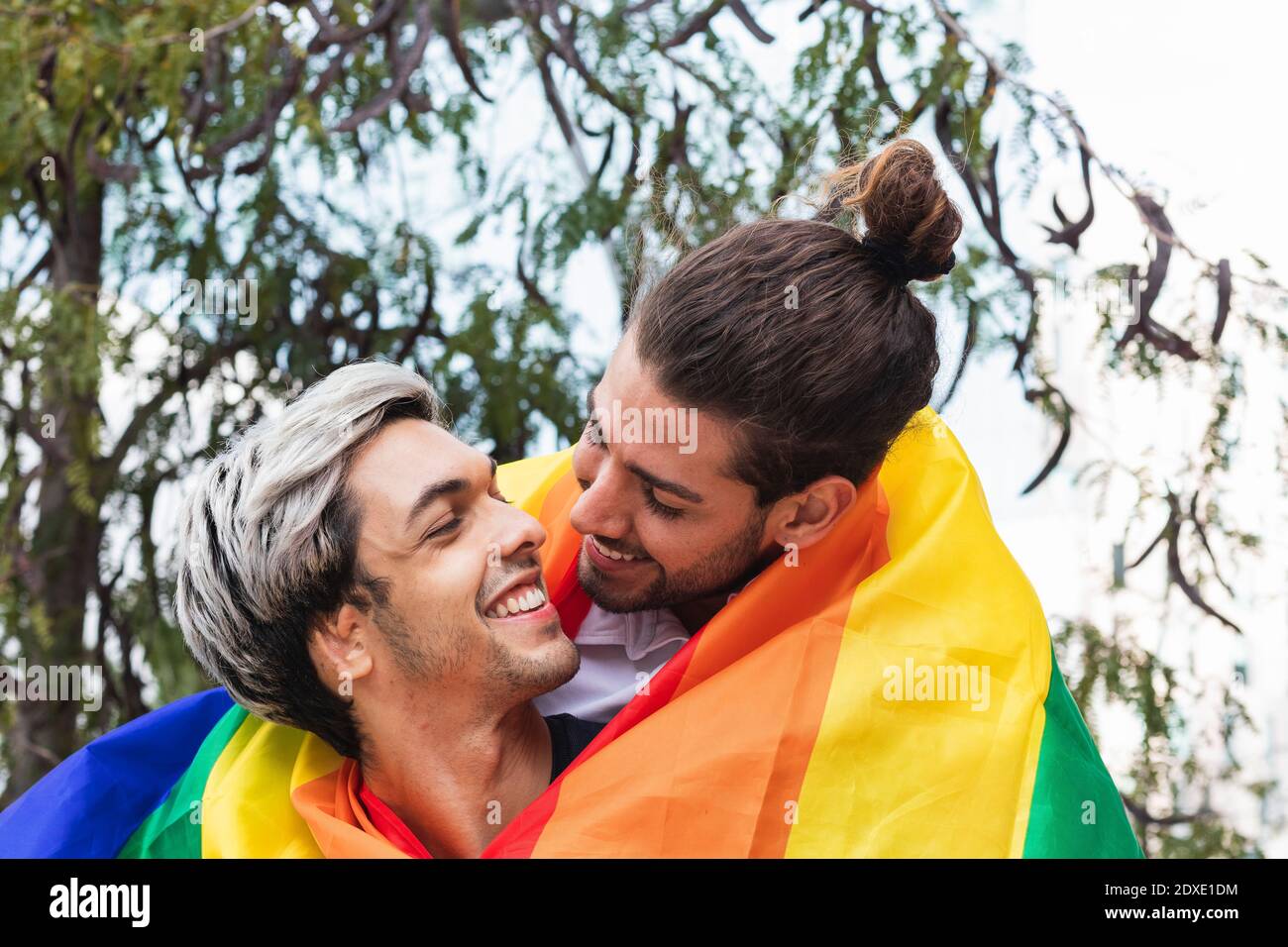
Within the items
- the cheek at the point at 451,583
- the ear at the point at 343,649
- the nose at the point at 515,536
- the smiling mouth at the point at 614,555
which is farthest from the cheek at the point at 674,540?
the ear at the point at 343,649

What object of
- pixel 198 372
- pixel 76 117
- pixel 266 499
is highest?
pixel 76 117

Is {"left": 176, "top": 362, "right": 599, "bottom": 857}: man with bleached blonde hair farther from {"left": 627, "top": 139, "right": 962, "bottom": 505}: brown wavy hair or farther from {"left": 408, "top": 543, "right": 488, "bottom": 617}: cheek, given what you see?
{"left": 627, "top": 139, "right": 962, "bottom": 505}: brown wavy hair

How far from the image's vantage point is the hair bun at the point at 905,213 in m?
1.96

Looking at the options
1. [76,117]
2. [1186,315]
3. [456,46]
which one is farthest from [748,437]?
[76,117]

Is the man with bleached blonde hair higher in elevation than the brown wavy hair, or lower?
lower

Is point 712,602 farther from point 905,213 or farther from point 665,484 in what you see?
point 905,213

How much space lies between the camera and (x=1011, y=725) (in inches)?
70.3

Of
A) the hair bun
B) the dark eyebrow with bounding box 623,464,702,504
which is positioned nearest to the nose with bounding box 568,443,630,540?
the dark eyebrow with bounding box 623,464,702,504

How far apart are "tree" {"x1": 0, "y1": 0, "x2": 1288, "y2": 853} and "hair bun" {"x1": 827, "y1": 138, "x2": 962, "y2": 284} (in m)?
0.40

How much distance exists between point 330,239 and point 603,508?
1335 millimetres

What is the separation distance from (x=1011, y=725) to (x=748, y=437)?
0.56 metres

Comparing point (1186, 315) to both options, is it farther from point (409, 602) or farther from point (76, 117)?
point (76, 117)

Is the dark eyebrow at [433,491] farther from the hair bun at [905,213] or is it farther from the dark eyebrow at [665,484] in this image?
the hair bun at [905,213]

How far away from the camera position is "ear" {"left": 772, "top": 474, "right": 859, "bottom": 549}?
6.56 ft
